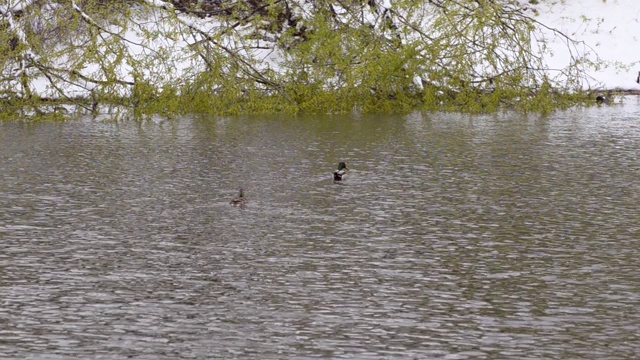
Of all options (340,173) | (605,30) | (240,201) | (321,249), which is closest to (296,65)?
(605,30)

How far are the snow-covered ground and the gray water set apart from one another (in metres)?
12.0

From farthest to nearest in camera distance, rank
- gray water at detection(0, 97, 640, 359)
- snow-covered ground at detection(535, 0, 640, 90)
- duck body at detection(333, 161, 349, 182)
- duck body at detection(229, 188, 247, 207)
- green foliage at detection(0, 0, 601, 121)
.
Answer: snow-covered ground at detection(535, 0, 640, 90), green foliage at detection(0, 0, 601, 121), duck body at detection(333, 161, 349, 182), duck body at detection(229, 188, 247, 207), gray water at detection(0, 97, 640, 359)

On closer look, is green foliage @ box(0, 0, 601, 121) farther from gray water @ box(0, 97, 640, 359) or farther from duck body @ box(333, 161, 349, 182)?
duck body @ box(333, 161, 349, 182)

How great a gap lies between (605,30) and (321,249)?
26.3 meters

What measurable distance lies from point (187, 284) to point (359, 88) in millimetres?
18681

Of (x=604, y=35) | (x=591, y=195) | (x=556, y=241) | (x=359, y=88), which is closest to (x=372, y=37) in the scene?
(x=359, y=88)

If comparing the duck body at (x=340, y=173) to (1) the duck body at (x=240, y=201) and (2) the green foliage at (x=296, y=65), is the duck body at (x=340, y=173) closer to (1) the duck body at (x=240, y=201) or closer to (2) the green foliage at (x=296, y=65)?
(1) the duck body at (x=240, y=201)

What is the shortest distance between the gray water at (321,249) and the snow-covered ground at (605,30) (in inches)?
474

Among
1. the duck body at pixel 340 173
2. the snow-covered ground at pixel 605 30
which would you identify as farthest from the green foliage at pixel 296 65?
the duck body at pixel 340 173

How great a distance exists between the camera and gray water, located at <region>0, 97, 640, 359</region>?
8.74m

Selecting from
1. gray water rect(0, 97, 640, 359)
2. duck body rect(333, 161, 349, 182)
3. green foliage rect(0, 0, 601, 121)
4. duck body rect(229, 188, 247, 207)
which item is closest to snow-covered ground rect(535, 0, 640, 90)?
green foliage rect(0, 0, 601, 121)

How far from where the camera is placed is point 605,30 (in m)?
36.4

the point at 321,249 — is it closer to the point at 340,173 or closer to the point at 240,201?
the point at 240,201

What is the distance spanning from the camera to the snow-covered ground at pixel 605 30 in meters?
33.7
